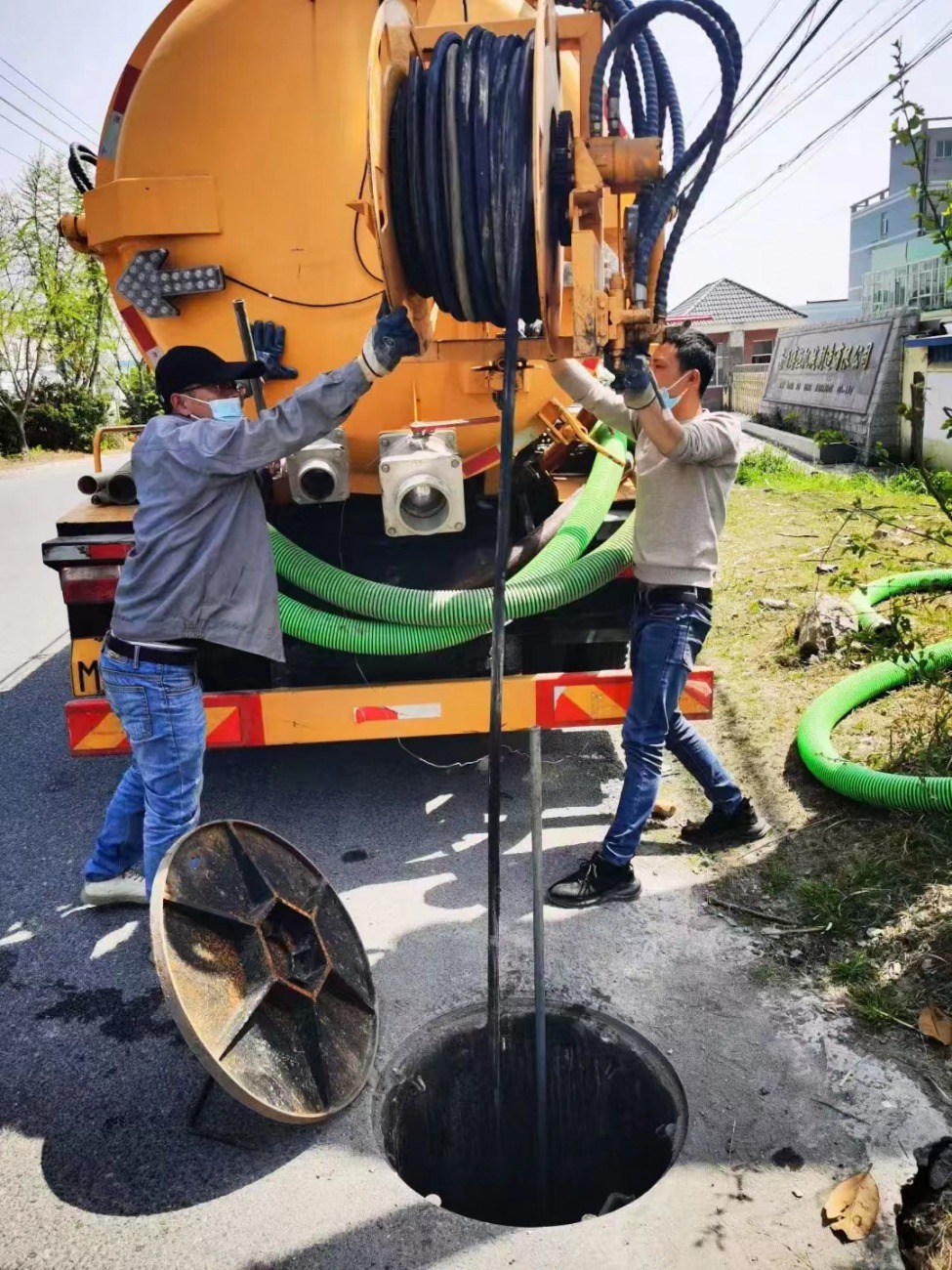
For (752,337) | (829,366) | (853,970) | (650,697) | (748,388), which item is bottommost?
(853,970)

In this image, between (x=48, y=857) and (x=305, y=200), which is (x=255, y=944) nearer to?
(x=48, y=857)

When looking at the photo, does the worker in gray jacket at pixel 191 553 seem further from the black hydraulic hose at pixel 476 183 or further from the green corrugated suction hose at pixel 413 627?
the green corrugated suction hose at pixel 413 627

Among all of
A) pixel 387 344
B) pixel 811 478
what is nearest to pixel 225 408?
pixel 387 344

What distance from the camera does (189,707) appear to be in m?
3.01

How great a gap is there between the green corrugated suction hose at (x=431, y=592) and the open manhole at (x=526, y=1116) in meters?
1.40

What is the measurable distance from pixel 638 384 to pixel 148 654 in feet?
5.51

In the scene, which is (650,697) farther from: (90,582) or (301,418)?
(90,582)

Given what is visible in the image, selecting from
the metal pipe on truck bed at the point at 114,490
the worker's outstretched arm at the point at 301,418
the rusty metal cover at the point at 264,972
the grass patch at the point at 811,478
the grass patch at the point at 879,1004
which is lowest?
the grass patch at the point at 879,1004

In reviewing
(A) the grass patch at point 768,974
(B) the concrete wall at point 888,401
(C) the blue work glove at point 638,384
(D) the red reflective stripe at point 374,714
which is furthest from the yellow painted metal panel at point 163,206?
(B) the concrete wall at point 888,401

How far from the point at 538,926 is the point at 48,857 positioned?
7.84 ft

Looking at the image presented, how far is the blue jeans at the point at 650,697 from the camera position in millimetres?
3365

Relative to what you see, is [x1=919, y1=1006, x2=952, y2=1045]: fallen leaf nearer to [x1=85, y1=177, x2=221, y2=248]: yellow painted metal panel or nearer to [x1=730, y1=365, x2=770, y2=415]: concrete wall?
[x1=85, y1=177, x2=221, y2=248]: yellow painted metal panel

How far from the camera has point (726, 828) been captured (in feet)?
12.4

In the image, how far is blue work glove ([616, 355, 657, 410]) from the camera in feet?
9.26
